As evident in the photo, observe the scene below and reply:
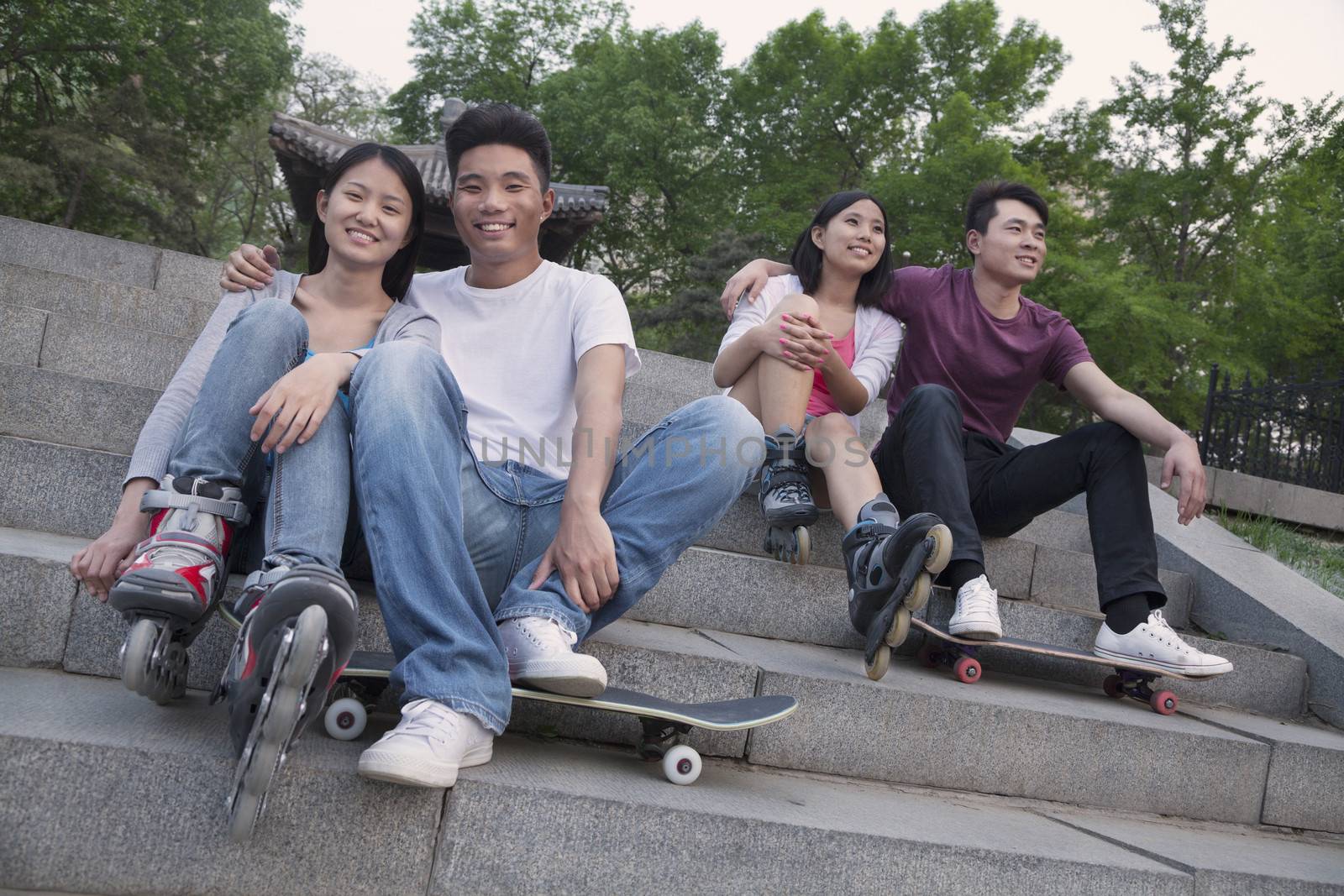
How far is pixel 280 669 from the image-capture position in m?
1.23

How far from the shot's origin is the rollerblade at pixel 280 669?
1.22m

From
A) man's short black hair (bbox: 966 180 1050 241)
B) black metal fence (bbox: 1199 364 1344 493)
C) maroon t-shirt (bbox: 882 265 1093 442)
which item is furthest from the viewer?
black metal fence (bbox: 1199 364 1344 493)

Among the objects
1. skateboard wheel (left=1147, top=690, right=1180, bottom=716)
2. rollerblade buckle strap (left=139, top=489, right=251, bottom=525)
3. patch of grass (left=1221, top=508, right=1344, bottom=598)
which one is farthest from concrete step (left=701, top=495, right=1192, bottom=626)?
rollerblade buckle strap (left=139, top=489, right=251, bottom=525)

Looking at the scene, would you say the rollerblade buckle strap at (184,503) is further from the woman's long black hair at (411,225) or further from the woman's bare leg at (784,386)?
the woman's bare leg at (784,386)

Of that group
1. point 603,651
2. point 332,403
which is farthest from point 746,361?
point 332,403

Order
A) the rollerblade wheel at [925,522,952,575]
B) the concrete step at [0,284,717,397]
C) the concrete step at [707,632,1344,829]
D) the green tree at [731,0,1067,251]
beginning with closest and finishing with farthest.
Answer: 1. the rollerblade wheel at [925,522,952,575]
2. the concrete step at [707,632,1344,829]
3. the concrete step at [0,284,717,397]
4. the green tree at [731,0,1067,251]

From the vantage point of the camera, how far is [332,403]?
1.70 m

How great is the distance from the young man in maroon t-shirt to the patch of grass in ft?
4.72

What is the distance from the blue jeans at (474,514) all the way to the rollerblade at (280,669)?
0.18m

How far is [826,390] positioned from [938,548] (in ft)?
3.76

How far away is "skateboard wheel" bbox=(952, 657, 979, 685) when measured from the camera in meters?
2.49

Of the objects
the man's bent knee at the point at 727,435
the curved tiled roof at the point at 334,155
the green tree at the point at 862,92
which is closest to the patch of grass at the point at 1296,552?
the man's bent knee at the point at 727,435

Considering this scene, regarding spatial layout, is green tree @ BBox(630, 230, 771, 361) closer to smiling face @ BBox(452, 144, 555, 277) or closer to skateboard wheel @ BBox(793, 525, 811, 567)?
skateboard wheel @ BBox(793, 525, 811, 567)

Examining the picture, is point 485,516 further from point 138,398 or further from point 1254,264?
point 1254,264
